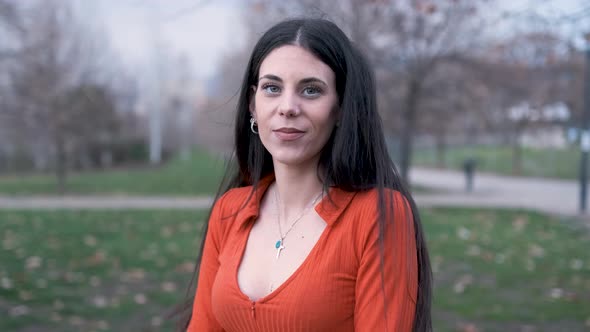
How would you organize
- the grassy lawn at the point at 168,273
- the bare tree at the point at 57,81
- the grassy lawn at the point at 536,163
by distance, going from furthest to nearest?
1. the grassy lawn at the point at 536,163
2. the bare tree at the point at 57,81
3. the grassy lawn at the point at 168,273

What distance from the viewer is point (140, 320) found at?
506cm

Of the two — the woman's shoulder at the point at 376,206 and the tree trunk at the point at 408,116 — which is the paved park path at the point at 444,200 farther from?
the woman's shoulder at the point at 376,206

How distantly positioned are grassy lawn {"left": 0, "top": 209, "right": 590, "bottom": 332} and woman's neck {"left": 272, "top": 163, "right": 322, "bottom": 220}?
3432 millimetres

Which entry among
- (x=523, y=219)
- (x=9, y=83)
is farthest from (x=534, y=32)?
(x=9, y=83)

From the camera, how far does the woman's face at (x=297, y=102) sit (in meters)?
1.69

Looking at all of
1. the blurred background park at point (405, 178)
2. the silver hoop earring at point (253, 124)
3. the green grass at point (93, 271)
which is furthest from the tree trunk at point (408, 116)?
the silver hoop earring at point (253, 124)

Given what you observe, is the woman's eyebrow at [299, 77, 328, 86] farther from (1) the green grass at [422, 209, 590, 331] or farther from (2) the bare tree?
(2) the bare tree

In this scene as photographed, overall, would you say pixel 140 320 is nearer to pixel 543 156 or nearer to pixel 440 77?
pixel 440 77

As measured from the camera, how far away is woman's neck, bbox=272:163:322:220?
183cm

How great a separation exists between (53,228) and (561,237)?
28.3ft

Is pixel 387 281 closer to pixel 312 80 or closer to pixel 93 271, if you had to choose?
pixel 312 80

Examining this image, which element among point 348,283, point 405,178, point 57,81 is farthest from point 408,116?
point 348,283

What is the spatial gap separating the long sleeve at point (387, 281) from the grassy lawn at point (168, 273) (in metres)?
3.53

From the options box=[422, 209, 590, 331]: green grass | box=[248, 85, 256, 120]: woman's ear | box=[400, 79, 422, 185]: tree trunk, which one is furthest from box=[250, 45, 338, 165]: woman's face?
box=[400, 79, 422, 185]: tree trunk
